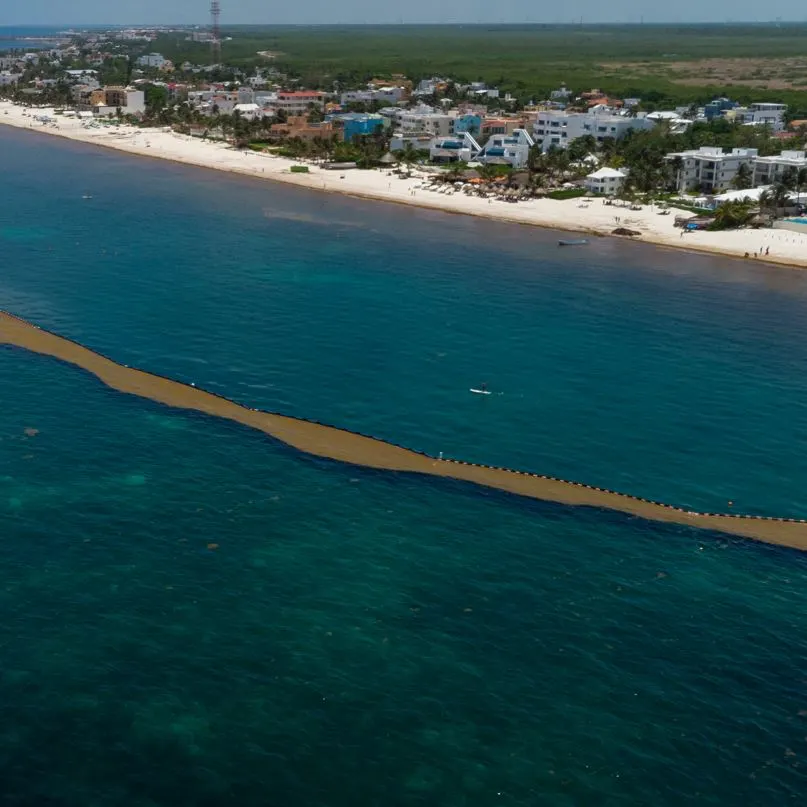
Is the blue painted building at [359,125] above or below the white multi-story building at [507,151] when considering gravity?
above

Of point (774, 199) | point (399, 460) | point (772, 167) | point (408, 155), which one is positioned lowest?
point (399, 460)

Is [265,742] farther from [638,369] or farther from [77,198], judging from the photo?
[77,198]

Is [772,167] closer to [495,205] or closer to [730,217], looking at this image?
[730,217]

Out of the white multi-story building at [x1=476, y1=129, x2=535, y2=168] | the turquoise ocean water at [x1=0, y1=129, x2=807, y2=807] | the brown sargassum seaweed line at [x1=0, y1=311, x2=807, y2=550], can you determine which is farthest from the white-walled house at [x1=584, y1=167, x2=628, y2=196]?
the brown sargassum seaweed line at [x1=0, y1=311, x2=807, y2=550]

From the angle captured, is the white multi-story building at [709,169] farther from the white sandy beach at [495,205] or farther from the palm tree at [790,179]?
the white sandy beach at [495,205]

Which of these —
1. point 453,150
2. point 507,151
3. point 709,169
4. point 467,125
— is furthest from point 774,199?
point 467,125

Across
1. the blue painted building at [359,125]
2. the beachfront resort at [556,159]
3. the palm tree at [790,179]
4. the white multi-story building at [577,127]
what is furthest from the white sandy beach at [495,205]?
the white multi-story building at [577,127]

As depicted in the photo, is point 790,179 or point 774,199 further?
point 790,179
